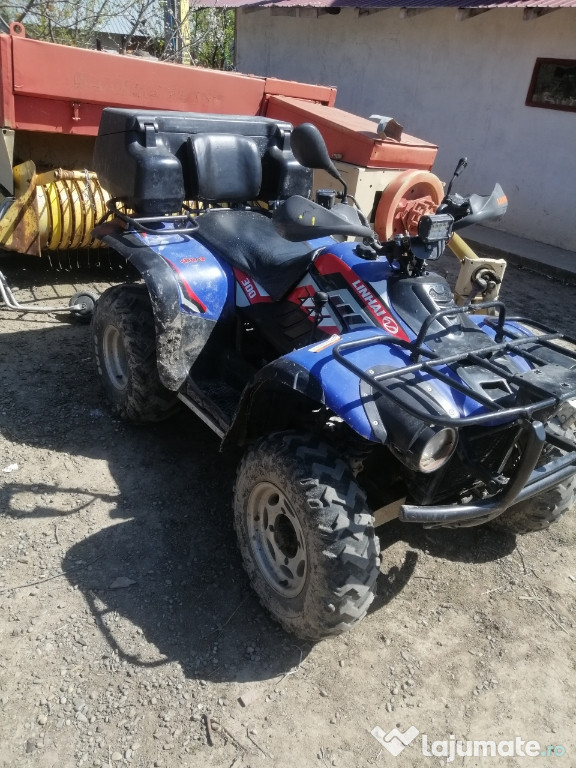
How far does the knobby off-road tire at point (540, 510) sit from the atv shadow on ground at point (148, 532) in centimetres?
19

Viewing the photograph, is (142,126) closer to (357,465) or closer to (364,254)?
Answer: (364,254)

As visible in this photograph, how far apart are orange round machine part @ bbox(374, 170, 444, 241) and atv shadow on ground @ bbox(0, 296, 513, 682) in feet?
8.94

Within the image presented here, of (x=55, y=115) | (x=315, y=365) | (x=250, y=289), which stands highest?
(x=55, y=115)

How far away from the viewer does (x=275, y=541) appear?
275 cm

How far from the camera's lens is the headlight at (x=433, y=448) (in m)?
2.16

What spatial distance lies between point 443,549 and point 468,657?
2.15 ft

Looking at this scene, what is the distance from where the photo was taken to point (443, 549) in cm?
328

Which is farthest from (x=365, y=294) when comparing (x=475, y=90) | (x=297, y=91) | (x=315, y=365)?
(x=475, y=90)

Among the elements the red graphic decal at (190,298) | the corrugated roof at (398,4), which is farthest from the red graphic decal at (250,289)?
the corrugated roof at (398,4)

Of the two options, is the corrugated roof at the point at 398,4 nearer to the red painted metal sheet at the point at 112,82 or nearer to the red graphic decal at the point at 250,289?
the red painted metal sheet at the point at 112,82

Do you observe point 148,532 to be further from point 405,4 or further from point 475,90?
point 405,4

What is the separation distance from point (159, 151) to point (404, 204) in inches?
108

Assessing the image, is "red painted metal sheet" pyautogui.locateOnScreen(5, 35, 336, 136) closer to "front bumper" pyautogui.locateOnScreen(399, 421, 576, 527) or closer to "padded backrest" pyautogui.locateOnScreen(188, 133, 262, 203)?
"padded backrest" pyautogui.locateOnScreen(188, 133, 262, 203)

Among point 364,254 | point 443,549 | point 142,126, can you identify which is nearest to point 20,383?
point 142,126
